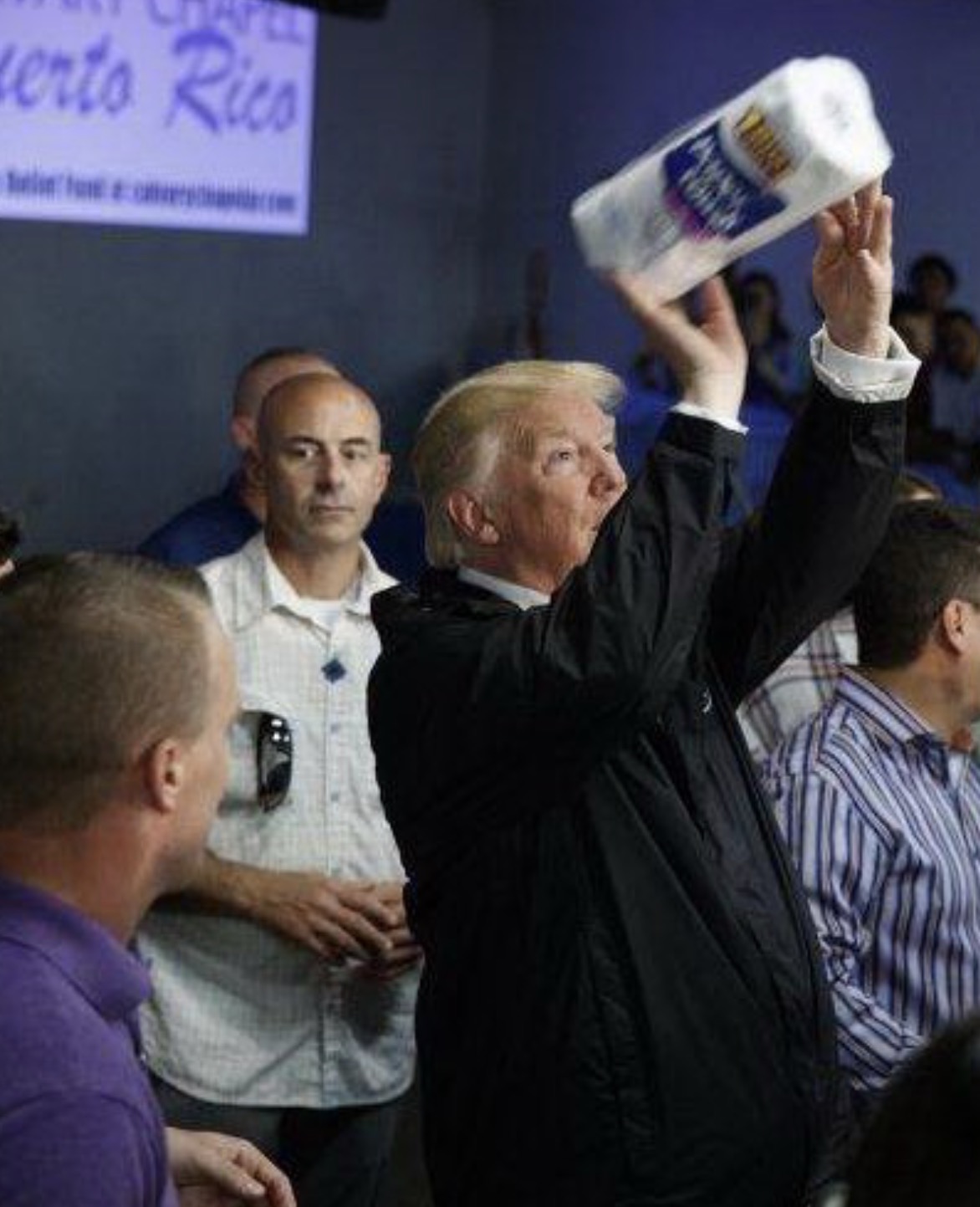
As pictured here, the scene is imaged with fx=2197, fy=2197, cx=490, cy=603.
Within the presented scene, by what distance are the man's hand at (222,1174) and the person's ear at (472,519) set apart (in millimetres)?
654

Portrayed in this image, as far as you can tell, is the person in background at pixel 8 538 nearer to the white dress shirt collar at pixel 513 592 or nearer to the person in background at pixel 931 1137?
the white dress shirt collar at pixel 513 592

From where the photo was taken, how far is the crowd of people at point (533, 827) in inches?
58.8

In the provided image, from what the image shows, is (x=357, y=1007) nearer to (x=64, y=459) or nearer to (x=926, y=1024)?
(x=926, y=1024)

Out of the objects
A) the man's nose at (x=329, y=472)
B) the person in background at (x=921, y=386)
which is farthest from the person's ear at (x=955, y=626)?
the person in background at (x=921, y=386)

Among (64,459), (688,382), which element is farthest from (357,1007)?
(64,459)

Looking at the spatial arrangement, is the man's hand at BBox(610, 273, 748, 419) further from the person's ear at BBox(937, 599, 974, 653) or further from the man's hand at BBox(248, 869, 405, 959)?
the man's hand at BBox(248, 869, 405, 959)

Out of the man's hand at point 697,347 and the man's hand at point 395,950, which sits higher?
the man's hand at point 697,347

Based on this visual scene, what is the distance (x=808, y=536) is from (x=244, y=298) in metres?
5.38

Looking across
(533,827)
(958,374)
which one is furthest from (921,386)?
(533,827)

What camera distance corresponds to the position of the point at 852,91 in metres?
1.95

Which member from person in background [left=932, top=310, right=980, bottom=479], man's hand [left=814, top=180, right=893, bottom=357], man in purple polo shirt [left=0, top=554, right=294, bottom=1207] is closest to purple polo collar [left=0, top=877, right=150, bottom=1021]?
man in purple polo shirt [left=0, top=554, right=294, bottom=1207]

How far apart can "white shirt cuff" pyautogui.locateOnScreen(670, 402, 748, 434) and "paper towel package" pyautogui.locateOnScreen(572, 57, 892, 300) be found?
0.39 feet

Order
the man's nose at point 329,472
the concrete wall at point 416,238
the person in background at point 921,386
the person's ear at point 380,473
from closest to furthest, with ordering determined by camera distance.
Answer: the man's nose at point 329,472
the person's ear at point 380,473
the person in background at point 921,386
the concrete wall at point 416,238

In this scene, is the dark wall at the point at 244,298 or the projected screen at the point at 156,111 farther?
the dark wall at the point at 244,298
